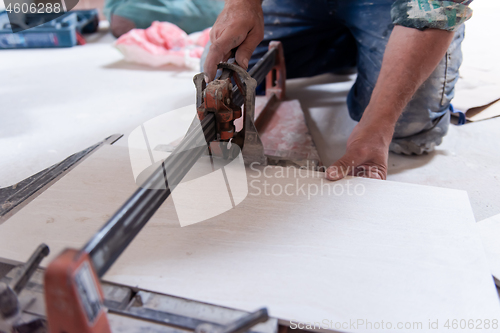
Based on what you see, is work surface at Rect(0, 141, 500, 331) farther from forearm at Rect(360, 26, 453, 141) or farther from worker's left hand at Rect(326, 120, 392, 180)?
forearm at Rect(360, 26, 453, 141)

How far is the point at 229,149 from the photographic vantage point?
119cm

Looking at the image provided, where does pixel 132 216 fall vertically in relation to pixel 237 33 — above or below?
below

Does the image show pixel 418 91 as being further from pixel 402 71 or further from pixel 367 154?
pixel 367 154

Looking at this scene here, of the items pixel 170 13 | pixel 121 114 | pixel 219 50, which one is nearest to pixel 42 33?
pixel 170 13

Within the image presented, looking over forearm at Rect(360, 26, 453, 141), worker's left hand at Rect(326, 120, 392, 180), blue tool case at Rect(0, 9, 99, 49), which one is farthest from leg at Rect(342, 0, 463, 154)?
blue tool case at Rect(0, 9, 99, 49)

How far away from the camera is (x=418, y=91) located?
154cm

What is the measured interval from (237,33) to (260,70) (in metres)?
0.30

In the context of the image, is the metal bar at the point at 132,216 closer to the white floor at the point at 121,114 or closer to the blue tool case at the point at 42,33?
the white floor at the point at 121,114

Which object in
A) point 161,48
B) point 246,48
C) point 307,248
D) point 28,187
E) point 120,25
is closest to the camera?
point 307,248

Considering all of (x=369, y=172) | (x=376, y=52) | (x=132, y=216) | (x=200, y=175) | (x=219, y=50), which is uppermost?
(x=219, y=50)

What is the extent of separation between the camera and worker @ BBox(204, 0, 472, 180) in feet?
4.04

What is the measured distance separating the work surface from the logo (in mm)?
40

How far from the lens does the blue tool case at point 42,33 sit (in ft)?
10.7

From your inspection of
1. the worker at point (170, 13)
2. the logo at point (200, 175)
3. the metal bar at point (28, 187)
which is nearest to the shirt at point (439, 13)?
the logo at point (200, 175)
